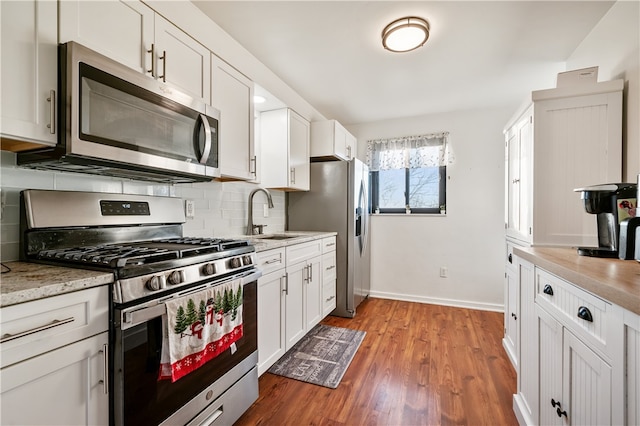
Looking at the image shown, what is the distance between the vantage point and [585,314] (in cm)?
95

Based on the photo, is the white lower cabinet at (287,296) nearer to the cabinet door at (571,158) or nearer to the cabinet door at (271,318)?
the cabinet door at (271,318)

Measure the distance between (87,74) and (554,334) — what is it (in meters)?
2.17

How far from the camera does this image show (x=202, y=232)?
2.11 meters

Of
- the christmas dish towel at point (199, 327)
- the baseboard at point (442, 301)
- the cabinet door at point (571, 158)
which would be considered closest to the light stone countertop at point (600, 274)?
the cabinet door at point (571, 158)

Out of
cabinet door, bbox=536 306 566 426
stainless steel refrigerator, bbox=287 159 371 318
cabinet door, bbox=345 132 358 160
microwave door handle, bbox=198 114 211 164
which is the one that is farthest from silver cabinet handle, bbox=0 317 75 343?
cabinet door, bbox=345 132 358 160

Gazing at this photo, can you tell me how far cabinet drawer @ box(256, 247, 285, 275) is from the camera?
1853 mm

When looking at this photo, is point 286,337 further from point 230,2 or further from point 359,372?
point 230,2

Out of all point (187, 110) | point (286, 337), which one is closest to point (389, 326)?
point (286, 337)

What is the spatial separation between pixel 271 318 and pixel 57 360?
4.03 ft

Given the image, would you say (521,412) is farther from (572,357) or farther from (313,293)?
(313,293)

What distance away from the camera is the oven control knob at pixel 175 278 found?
114 centimetres

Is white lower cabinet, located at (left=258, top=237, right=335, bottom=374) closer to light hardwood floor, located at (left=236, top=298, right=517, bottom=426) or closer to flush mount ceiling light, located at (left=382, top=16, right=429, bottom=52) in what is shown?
light hardwood floor, located at (left=236, top=298, right=517, bottom=426)

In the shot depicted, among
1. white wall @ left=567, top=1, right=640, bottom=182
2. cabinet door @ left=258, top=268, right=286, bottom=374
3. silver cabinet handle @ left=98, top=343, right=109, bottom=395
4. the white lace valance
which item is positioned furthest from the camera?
the white lace valance

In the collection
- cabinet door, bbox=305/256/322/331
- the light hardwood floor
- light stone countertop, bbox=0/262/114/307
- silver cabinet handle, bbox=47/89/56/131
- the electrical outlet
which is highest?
silver cabinet handle, bbox=47/89/56/131
